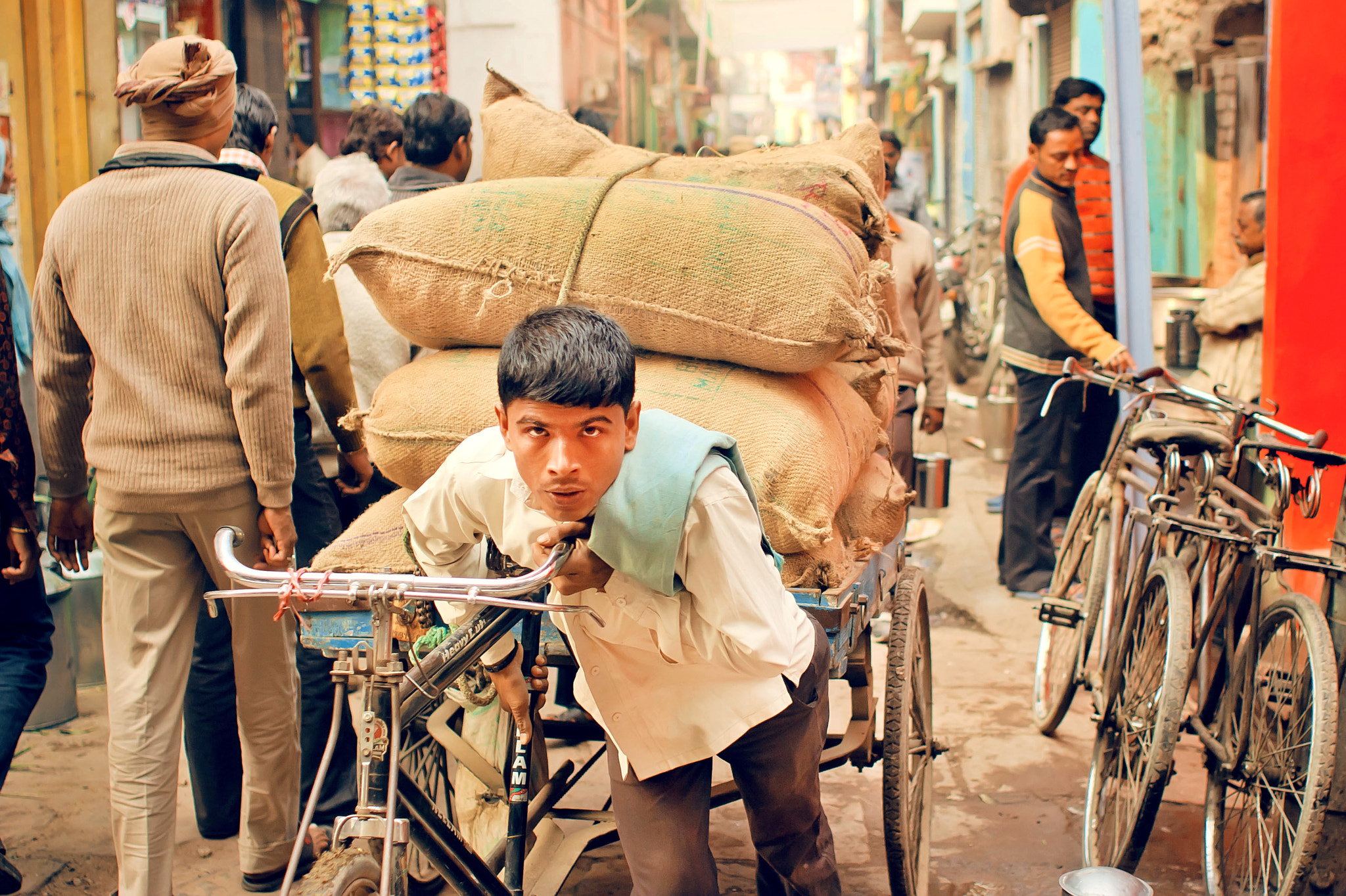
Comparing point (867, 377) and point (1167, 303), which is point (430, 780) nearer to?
point (867, 377)

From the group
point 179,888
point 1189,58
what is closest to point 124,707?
point 179,888

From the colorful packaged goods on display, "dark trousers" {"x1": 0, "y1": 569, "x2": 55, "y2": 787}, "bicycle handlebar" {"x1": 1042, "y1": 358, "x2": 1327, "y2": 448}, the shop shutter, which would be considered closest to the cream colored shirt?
"bicycle handlebar" {"x1": 1042, "y1": 358, "x2": 1327, "y2": 448}

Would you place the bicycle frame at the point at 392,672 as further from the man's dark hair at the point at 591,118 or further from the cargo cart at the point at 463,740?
the man's dark hair at the point at 591,118

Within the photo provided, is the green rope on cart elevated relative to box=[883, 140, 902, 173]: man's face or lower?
lower

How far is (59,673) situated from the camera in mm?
3836

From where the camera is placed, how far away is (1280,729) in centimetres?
262

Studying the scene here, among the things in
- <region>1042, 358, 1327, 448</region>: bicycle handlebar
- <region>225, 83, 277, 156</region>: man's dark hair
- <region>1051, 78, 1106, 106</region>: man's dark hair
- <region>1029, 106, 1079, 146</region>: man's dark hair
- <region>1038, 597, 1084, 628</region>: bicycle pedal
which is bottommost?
<region>1038, 597, 1084, 628</region>: bicycle pedal

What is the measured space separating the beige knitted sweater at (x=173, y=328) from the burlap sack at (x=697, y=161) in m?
0.77

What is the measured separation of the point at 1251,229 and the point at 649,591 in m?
5.07

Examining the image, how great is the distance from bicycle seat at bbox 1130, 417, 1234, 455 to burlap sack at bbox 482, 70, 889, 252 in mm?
879

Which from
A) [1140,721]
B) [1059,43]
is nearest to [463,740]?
[1140,721]

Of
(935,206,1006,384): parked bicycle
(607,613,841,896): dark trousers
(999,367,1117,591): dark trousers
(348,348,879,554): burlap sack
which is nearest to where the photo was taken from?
(607,613,841,896): dark trousers

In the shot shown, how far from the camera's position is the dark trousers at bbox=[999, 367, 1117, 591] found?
522 cm

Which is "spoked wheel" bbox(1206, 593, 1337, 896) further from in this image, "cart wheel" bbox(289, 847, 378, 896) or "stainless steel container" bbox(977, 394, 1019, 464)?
"stainless steel container" bbox(977, 394, 1019, 464)
